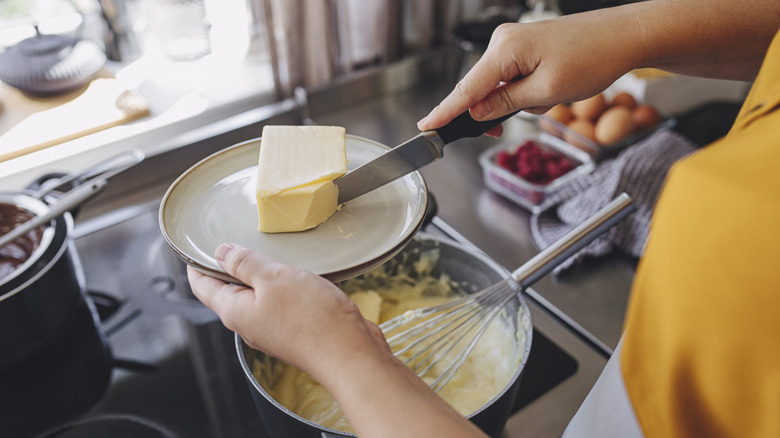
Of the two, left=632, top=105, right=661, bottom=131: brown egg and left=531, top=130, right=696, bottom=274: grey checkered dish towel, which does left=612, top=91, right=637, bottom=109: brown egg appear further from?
left=531, top=130, right=696, bottom=274: grey checkered dish towel

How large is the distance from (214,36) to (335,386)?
3.64 feet

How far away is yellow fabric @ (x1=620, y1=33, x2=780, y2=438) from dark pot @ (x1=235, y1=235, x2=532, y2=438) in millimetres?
207

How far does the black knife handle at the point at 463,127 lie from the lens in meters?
0.56

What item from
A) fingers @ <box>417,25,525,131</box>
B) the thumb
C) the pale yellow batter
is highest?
fingers @ <box>417,25,525,131</box>

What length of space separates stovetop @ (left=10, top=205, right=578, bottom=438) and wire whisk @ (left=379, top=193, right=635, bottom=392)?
0.12 meters

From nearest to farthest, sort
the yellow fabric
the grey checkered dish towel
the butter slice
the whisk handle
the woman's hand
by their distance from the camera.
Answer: the yellow fabric, the woman's hand, the whisk handle, the butter slice, the grey checkered dish towel

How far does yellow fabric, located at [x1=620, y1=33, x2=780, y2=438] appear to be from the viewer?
278 mm

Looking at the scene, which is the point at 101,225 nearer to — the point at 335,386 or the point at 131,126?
the point at 131,126

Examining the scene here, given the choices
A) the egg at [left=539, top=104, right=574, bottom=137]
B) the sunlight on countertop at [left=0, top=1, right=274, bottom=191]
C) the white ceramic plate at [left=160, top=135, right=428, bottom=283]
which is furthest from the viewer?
the egg at [left=539, top=104, right=574, bottom=137]

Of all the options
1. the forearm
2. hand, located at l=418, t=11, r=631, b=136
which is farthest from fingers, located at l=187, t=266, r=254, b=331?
the forearm

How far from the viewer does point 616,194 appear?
0.89 metres

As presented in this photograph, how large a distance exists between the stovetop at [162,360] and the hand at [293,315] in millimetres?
270

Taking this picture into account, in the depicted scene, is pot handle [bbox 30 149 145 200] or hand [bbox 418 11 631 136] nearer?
hand [bbox 418 11 631 136]

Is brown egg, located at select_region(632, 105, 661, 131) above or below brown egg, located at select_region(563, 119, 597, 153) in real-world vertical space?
above
